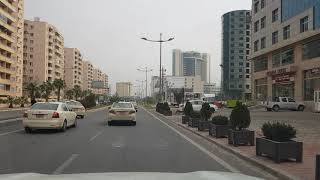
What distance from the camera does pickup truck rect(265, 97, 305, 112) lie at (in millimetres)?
55628

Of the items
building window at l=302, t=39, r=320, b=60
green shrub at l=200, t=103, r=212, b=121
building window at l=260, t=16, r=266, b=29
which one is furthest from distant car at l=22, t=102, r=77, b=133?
building window at l=260, t=16, r=266, b=29

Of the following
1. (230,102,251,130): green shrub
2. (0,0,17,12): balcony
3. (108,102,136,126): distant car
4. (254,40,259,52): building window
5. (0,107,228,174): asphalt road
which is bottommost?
Result: (0,107,228,174): asphalt road

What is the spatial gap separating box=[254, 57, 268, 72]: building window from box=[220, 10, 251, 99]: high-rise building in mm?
55577

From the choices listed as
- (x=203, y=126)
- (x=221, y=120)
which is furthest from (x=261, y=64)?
(x=221, y=120)

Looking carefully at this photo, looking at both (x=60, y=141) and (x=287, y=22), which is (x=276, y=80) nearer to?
(x=287, y=22)

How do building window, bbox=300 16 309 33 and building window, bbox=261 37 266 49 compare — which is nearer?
building window, bbox=300 16 309 33

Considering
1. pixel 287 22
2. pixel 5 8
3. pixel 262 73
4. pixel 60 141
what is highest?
pixel 5 8

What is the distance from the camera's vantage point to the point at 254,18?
243 feet

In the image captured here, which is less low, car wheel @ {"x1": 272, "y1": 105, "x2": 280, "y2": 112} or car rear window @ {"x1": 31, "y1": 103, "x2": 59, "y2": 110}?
car rear window @ {"x1": 31, "y1": 103, "x2": 59, "y2": 110}

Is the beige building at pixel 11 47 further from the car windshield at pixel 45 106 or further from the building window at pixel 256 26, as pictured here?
the car windshield at pixel 45 106

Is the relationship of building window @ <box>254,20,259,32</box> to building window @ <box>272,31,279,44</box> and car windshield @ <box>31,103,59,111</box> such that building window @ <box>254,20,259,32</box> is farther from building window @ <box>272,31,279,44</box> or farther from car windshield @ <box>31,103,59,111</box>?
car windshield @ <box>31,103,59,111</box>

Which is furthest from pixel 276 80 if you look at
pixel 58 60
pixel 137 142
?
pixel 58 60

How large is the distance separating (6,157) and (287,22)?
50769mm

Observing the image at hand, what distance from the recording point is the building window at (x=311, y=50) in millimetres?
51425
